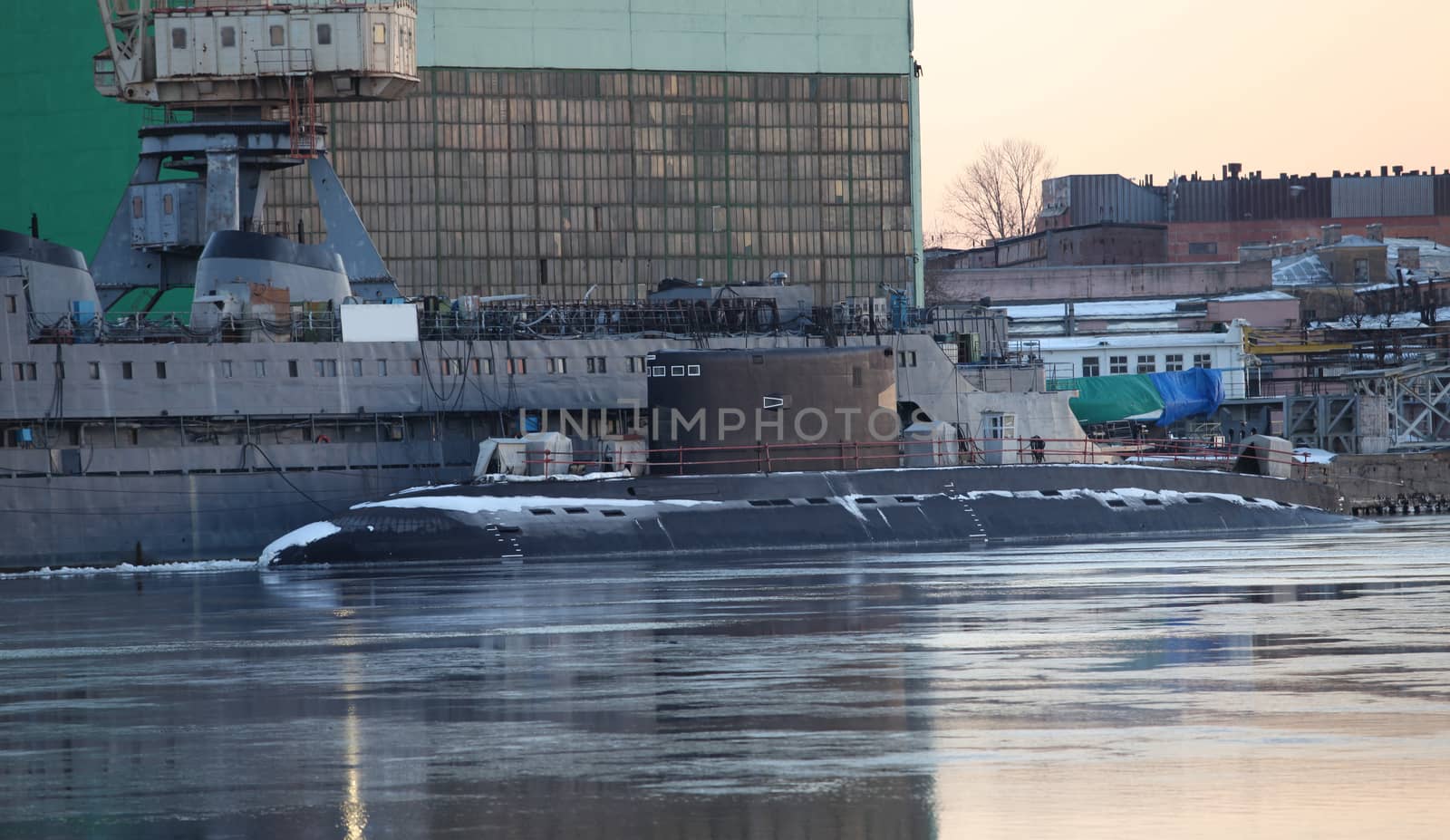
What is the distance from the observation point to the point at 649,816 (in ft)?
33.1

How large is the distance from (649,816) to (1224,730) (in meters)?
4.30

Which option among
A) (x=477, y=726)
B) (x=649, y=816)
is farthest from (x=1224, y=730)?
(x=477, y=726)

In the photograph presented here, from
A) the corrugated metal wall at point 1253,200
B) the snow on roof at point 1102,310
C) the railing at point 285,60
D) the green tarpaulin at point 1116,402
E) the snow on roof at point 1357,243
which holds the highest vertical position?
the corrugated metal wall at point 1253,200

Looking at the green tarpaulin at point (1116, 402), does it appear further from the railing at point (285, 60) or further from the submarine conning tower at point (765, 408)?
the railing at point (285, 60)

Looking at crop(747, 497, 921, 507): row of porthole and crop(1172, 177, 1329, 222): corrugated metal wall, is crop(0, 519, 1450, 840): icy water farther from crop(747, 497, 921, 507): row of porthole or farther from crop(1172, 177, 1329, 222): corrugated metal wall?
crop(1172, 177, 1329, 222): corrugated metal wall

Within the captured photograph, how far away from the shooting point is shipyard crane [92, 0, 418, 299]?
149 ft

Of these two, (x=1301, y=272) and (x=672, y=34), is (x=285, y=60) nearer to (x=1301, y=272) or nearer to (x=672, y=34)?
(x=672, y=34)

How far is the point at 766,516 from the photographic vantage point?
131 feet

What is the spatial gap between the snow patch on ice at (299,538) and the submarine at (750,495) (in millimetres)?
41

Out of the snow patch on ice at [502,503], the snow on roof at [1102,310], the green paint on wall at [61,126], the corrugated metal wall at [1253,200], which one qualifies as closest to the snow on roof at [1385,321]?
the snow on roof at [1102,310]

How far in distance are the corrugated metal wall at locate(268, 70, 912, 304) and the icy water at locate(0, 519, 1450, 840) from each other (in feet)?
178

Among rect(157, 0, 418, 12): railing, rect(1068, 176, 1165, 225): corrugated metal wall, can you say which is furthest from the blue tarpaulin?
rect(1068, 176, 1165, 225): corrugated metal wall

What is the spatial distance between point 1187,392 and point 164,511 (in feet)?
133

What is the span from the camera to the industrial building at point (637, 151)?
77.4 m
